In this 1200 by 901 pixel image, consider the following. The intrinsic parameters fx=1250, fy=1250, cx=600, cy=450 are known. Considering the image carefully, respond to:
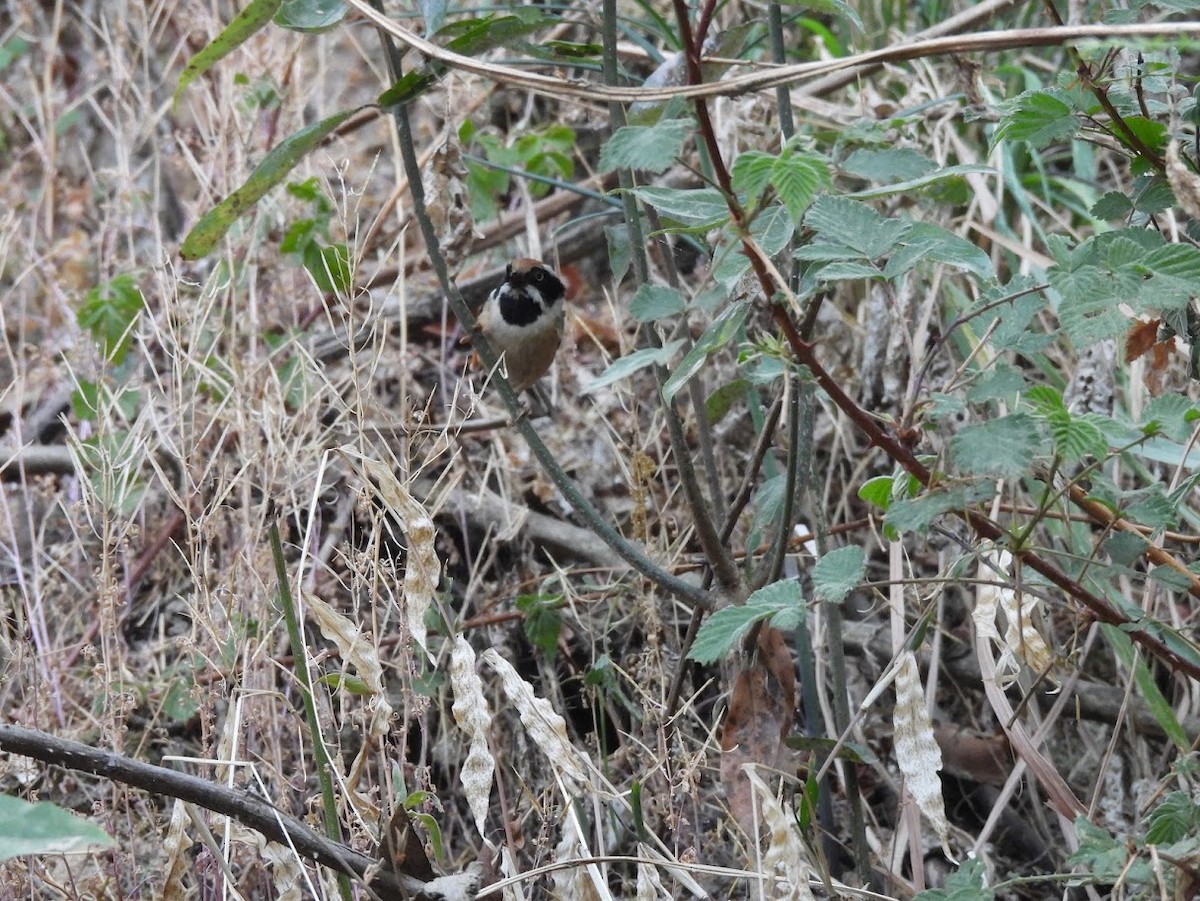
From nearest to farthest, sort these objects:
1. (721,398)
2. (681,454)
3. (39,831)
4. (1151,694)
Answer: (39,831) < (681,454) < (721,398) < (1151,694)

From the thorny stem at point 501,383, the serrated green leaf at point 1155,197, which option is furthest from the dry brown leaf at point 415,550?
the serrated green leaf at point 1155,197

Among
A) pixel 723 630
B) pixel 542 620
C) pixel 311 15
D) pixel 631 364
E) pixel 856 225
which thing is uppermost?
pixel 311 15

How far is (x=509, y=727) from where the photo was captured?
9.36ft

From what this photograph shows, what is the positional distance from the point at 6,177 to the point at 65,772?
297 cm

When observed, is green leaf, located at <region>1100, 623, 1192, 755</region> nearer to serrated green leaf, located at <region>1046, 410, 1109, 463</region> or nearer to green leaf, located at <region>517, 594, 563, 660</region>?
serrated green leaf, located at <region>1046, 410, 1109, 463</region>

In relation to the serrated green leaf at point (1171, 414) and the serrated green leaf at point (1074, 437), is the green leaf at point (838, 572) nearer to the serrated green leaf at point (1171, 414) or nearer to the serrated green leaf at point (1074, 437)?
the serrated green leaf at point (1074, 437)

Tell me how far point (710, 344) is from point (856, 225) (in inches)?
9.6

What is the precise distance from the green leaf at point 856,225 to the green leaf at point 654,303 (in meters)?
0.30

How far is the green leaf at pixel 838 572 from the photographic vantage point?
159 centimetres

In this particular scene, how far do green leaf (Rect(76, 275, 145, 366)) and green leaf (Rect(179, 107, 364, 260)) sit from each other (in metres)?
1.37

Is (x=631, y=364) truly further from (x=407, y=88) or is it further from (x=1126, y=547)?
(x=1126, y=547)

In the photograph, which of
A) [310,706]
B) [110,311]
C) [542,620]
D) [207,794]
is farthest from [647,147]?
[110,311]

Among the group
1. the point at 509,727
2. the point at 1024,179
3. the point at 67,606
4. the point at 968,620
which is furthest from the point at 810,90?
the point at 67,606

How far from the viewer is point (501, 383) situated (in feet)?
7.08
